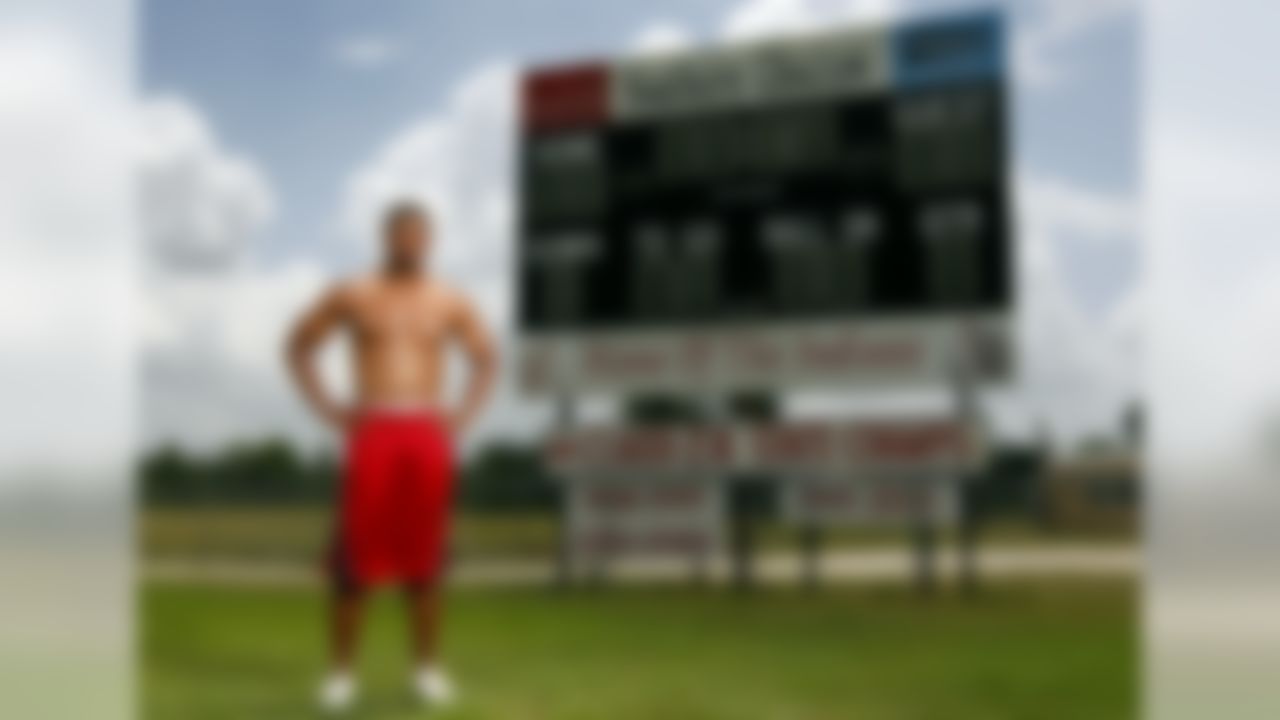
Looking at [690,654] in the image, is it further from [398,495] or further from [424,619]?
[398,495]

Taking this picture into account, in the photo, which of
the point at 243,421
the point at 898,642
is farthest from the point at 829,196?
the point at 243,421

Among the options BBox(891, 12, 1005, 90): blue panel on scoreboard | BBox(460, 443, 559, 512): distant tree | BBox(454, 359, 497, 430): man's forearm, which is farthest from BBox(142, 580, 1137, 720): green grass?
BBox(891, 12, 1005, 90): blue panel on scoreboard

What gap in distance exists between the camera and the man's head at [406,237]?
14.6 feet

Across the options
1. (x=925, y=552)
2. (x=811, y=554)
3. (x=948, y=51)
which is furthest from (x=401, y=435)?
(x=948, y=51)

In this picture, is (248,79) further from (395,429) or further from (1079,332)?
(1079,332)

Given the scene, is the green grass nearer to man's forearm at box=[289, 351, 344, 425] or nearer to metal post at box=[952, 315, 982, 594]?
metal post at box=[952, 315, 982, 594]

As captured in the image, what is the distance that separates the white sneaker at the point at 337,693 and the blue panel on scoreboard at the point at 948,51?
2.05 metres

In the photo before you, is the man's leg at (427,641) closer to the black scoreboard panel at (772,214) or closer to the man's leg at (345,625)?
the man's leg at (345,625)

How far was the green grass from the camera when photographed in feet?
12.6

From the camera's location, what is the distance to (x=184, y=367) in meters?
4.70

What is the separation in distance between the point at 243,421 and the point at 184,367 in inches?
9.9

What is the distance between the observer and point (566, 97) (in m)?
4.38

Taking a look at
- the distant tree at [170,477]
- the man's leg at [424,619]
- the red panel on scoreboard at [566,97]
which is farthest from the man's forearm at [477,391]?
the distant tree at [170,477]

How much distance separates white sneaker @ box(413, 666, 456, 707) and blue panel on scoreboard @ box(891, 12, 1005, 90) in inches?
73.7
